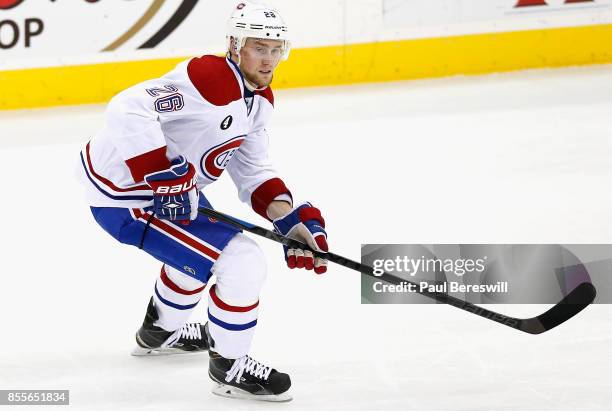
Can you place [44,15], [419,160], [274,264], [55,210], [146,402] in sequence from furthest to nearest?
[44,15], [419,160], [55,210], [274,264], [146,402]

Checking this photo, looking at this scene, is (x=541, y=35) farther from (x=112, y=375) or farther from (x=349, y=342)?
(x=112, y=375)

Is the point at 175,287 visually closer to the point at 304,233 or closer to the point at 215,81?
the point at 304,233

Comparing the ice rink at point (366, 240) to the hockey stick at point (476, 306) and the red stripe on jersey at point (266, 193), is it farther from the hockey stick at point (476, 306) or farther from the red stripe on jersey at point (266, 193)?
the red stripe on jersey at point (266, 193)

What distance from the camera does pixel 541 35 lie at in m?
6.32

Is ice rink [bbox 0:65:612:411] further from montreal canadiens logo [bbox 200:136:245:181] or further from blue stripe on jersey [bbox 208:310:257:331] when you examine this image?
montreal canadiens logo [bbox 200:136:245:181]

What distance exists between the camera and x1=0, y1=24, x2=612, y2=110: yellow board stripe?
572 centimetres

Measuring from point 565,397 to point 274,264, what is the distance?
1262mm

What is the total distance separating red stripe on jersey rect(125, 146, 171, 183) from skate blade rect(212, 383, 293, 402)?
565 millimetres

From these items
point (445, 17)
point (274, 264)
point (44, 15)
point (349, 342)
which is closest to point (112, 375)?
point (349, 342)

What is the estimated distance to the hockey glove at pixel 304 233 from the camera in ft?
9.51

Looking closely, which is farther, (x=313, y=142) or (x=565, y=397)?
(x=313, y=142)

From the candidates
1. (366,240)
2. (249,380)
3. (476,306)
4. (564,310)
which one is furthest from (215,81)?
(366,240)

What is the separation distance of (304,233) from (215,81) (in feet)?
1.57

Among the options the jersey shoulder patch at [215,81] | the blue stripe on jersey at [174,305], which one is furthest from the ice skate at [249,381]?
the jersey shoulder patch at [215,81]
